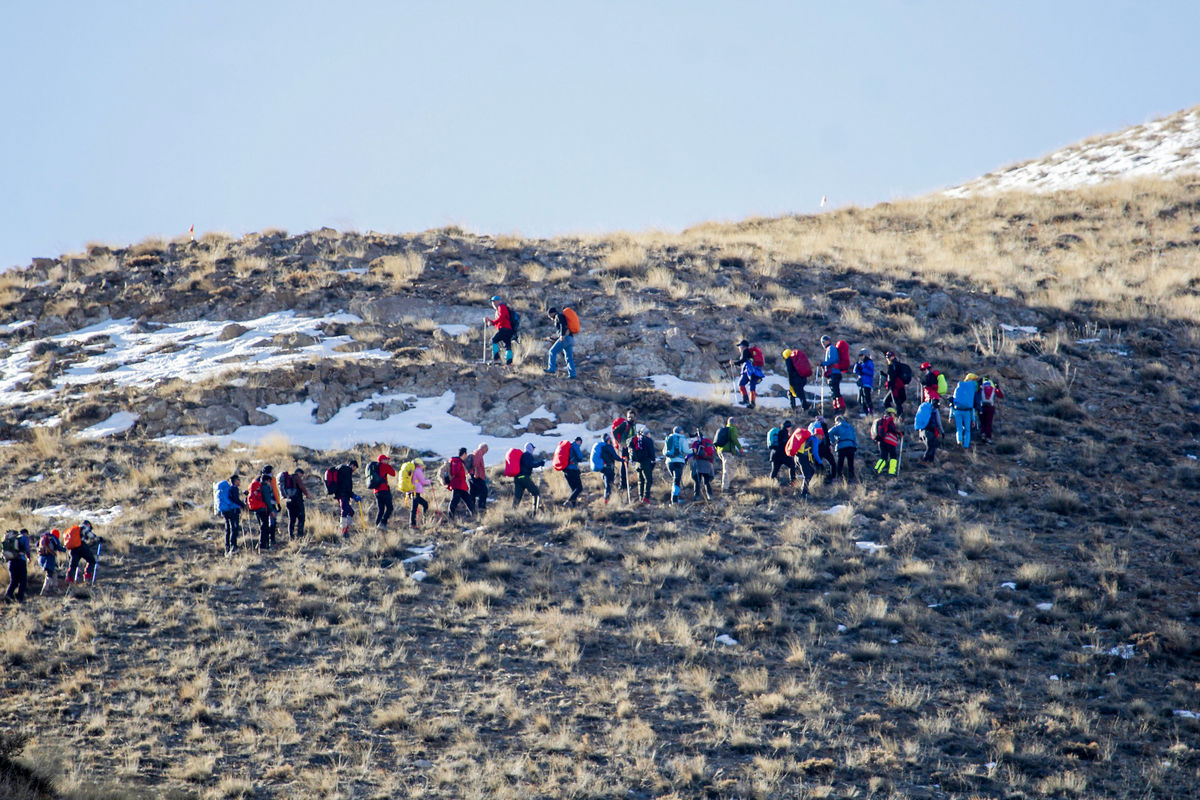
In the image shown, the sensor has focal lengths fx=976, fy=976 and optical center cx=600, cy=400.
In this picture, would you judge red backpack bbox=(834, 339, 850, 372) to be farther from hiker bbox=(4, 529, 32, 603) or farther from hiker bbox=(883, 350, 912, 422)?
hiker bbox=(4, 529, 32, 603)

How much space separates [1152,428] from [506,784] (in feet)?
55.8

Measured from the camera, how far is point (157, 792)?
9625mm

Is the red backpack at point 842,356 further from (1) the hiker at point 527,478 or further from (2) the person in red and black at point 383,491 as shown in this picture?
(2) the person in red and black at point 383,491

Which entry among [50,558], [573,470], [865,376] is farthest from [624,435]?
[50,558]

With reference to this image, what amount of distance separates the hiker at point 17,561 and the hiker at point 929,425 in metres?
15.6

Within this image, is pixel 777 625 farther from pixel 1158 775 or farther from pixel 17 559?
pixel 17 559

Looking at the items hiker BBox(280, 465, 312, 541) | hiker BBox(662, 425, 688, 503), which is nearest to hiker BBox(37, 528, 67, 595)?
hiker BBox(280, 465, 312, 541)

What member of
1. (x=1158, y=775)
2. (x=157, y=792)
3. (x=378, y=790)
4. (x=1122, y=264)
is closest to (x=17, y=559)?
(x=157, y=792)

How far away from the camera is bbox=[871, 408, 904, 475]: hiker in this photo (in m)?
18.4

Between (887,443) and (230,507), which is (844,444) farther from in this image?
(230,507)

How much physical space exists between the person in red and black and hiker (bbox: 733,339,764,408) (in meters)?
8.16

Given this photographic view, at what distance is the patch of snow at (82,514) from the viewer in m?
18.1

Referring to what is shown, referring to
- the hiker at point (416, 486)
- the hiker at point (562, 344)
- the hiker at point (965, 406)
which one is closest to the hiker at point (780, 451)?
the hiker at point (965, 406)

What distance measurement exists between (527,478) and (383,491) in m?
2.59
